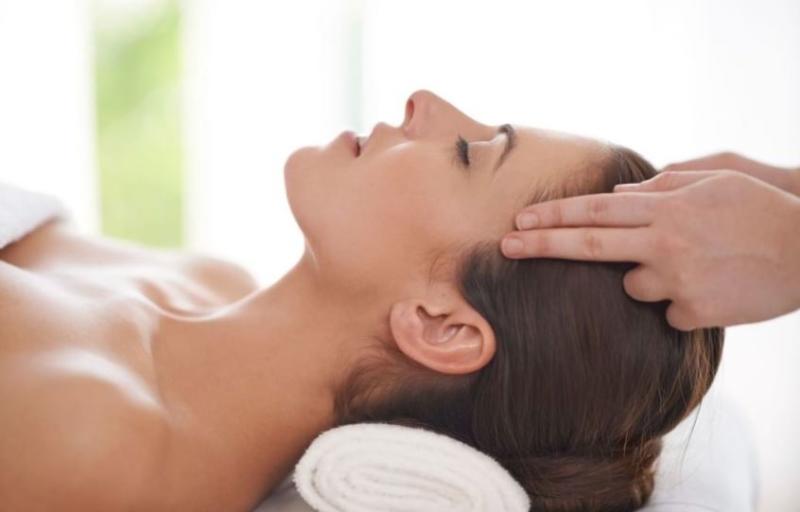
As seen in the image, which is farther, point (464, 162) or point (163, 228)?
point (163, 228)

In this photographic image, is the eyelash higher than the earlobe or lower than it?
higher

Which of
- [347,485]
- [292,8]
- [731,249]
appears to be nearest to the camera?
[731,249]

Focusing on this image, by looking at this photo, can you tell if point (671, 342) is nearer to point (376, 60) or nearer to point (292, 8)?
point (376, 60)

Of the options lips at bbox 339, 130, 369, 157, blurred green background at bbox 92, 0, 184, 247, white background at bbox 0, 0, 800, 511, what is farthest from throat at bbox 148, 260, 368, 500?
blurred green background at bbox 92, 0, 184, 247

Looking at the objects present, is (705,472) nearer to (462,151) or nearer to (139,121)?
(462,151)

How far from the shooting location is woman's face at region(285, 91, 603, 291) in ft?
4.61

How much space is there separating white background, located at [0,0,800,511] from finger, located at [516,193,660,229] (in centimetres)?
160

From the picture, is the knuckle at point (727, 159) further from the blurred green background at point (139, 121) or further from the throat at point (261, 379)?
the blurred green background at point (139, 121)

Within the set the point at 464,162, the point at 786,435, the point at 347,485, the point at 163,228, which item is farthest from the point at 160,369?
the point at 163,228

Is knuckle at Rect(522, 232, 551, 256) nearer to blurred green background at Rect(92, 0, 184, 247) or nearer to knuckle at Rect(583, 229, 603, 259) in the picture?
knuckle at Rect(583, 229, 603, 259)

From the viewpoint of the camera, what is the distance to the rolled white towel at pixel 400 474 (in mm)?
1321

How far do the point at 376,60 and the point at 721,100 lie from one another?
1.13 metres

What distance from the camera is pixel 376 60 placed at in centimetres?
316

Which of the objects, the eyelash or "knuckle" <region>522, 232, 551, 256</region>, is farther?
the eyelash
